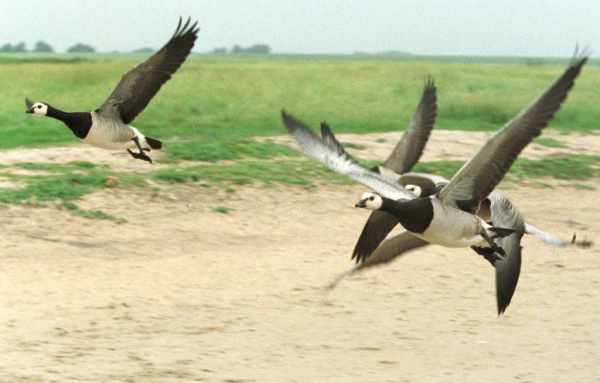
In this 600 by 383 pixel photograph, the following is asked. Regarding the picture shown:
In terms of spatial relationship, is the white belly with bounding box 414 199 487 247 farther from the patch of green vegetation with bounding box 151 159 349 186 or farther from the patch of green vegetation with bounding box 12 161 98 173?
the patch of green vegetation with bounding box 12 161 98 173

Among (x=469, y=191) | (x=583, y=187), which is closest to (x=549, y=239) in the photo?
(x=469, y=191)

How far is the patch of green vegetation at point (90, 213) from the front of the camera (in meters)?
15.2

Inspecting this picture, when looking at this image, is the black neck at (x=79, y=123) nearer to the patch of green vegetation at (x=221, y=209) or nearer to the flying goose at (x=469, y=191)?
the flying goose at (x=469, y=191)

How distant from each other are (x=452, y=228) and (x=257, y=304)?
378cm

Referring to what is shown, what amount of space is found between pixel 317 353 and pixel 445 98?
25541 millimetres

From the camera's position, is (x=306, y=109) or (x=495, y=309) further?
(x=306, y=109)

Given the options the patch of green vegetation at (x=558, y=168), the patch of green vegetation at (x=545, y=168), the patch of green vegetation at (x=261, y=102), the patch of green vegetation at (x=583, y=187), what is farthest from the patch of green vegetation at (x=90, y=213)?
the patch of green vegetation at (x=583, y=187)

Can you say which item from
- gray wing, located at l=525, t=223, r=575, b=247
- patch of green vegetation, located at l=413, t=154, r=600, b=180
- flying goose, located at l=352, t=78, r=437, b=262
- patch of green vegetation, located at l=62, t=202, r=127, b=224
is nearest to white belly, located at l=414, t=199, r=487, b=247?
gray wing, located at l=525, t=223, r=575, b=247

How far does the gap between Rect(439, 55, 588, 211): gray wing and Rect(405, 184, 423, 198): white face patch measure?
0.55 meters

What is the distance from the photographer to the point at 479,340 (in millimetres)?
10930

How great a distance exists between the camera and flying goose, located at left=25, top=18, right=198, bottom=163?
1038cm

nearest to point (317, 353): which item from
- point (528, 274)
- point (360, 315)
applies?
point (360, 315)

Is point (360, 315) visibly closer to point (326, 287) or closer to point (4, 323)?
point (326, 287)

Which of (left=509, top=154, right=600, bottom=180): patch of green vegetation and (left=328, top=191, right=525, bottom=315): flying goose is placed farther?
(left=509, top=154, right=600, bottom=180): patch of green vegetation
